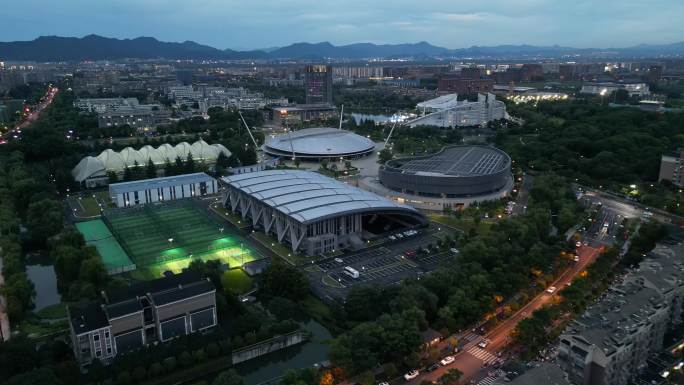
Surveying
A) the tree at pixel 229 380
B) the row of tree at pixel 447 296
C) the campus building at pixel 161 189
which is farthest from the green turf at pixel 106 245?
the row of tree at pixel 447 296

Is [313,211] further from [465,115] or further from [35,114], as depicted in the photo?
[35,114]

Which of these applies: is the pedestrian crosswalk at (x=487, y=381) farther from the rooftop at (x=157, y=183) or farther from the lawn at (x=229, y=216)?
the rooftop at (x=157, y=183)

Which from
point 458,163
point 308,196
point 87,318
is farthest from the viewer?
point 458,163

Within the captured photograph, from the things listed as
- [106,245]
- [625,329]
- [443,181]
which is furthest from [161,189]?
[625,329]

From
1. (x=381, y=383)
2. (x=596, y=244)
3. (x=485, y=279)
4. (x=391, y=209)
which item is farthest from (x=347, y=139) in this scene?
(x=381, y=383)

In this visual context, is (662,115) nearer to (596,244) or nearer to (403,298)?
(596,244)

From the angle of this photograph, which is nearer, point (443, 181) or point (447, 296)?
point (447, 296)
